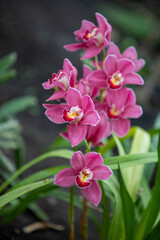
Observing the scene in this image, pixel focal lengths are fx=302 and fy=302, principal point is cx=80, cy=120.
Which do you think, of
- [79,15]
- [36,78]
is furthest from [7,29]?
[79,15]

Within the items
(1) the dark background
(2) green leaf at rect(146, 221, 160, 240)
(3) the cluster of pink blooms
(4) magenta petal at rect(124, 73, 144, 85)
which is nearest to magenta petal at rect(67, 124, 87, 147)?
(3) the cluster of pink blooms

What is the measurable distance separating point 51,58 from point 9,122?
96.5 inches

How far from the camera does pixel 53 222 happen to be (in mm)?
1324

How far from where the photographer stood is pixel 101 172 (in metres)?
0.68

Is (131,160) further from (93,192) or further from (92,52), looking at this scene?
(92,52)

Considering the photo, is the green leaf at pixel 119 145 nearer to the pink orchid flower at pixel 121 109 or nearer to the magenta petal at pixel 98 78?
the pink orchid flower at pixel 121 109

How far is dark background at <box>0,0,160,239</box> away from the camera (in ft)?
6.44

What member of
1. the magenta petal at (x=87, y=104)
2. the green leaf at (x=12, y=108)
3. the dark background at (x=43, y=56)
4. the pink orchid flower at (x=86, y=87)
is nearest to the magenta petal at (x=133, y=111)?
the pink orchid flower at (x=86, y=87)

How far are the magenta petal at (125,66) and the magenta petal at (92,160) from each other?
25 centimetres

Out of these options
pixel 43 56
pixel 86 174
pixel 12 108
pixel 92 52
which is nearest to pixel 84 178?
pixel 86 174

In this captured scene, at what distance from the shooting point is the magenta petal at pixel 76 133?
0.67 metres

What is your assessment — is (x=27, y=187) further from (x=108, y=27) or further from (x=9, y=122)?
(x=9, y=122)

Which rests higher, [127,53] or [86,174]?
[127,53]

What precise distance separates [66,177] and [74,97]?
0.18 m
